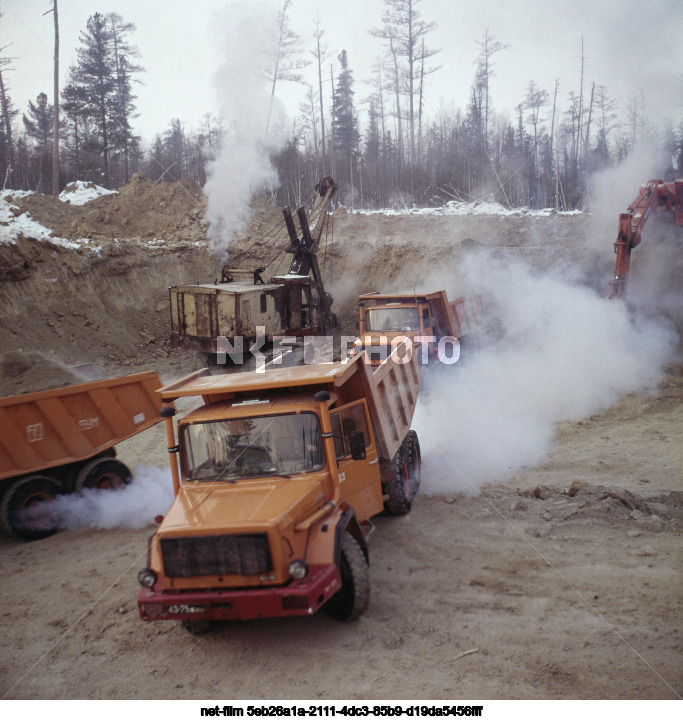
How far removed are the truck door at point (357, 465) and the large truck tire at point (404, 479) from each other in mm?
739

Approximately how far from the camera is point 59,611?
6.19 meters

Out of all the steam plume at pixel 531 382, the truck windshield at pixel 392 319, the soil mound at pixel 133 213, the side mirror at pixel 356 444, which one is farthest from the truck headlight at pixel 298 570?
the soil mound at pixel 133 213

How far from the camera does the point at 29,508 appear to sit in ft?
27.5

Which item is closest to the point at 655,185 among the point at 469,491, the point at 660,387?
the point at 660,387

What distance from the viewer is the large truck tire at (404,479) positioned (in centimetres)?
762

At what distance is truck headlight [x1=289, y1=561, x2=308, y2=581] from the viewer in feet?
15.4

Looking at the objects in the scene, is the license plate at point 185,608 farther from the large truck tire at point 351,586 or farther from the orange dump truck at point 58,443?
the orange dump truck at point 58,443

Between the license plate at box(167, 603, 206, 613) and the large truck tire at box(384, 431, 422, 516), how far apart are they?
313cm

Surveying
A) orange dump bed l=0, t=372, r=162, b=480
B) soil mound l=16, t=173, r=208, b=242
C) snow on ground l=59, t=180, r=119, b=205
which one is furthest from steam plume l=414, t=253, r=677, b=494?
snow on ground l=59, t=180, r=119, b=205

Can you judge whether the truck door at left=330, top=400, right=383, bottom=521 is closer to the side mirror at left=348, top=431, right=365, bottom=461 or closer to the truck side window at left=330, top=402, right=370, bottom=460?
the truck side window at left=330, top=402, right=370, bottom=460

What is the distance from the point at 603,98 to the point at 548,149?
543 cm

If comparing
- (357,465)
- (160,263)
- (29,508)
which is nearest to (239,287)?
(160,263)

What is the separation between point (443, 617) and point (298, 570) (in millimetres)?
1644

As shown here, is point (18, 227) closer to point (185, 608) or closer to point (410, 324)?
point (410, 324)
